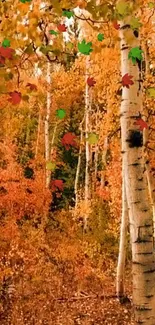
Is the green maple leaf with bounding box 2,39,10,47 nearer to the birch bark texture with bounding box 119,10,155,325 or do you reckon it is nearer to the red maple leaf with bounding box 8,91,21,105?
the red maple leaf with bounding box 8,91,21,105

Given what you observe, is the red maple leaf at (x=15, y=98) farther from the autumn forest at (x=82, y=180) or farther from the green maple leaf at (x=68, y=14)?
the green maple leaf at (x=68, y=14)

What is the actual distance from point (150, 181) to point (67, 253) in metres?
6.01

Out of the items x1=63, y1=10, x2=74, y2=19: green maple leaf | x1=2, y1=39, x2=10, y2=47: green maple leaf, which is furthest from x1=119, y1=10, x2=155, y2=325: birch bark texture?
x1=2, y1=39, x2=10, y2=47: green maple leaf

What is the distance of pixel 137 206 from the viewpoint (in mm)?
3215

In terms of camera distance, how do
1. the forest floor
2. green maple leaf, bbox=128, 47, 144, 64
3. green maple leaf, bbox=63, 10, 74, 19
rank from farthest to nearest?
1. the forest floor
2. green maple leaf, bbox=128, 47, 144, 64
3. green maple leaf, bbox=63, 10, 74, 19

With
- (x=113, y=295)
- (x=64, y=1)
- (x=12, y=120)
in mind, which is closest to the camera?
(x=64, y=1)

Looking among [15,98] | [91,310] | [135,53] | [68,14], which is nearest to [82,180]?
[91,310]

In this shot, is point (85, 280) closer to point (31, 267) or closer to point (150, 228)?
point (31, 267)

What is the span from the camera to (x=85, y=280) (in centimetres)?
1199

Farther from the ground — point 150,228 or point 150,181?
point 150,181

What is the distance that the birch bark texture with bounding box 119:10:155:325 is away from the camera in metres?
3.18

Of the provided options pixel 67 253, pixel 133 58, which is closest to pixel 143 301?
pixel 133 58

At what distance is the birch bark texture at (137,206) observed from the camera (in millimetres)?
3176

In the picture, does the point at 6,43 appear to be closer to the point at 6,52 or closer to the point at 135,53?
the point at 6,52
